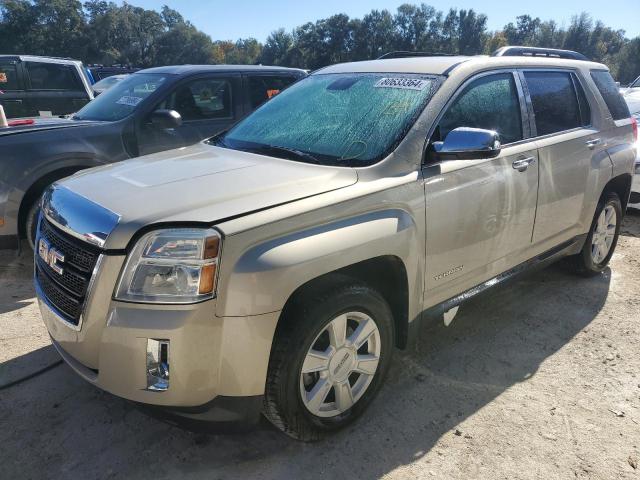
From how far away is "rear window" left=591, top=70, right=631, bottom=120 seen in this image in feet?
13.6

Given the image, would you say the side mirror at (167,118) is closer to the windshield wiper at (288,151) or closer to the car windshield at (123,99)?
the car windshield at (123,99)

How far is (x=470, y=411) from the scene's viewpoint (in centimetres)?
276

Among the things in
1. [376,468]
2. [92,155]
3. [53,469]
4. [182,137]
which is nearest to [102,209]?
[53,469]

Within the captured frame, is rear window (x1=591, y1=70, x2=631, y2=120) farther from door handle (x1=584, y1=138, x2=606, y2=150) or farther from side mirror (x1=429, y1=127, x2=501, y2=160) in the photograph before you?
side mirror (x1=429, y1=127, x2=501, y2=160)

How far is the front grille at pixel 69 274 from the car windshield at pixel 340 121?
1.14 meters

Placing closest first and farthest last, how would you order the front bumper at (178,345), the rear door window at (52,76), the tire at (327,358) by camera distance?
1. the front bumper at (178,345)
2. the tire at (327,358)
3. the rear door window at (52,76)

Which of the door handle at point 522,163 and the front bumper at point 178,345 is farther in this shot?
the door handle at point 522,163

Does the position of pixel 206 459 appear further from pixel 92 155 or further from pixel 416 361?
pixel 92 155

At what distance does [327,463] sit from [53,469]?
1.22m

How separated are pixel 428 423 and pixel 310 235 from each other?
4.05ft

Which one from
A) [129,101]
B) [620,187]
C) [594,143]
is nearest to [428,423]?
[594,143]

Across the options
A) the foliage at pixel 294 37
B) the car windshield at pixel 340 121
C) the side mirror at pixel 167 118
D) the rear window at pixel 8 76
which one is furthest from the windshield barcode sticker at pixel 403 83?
the foliage at pixel 294 37

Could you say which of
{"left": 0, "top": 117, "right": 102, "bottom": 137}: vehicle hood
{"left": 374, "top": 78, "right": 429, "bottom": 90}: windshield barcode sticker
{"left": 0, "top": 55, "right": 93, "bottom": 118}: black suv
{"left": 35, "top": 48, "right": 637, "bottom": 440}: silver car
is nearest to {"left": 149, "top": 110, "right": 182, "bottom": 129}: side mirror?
{"left": 0, "top": 117, "right": 102, "bottom": 137}: vehicle hood

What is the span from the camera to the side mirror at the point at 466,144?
8.41 ft
